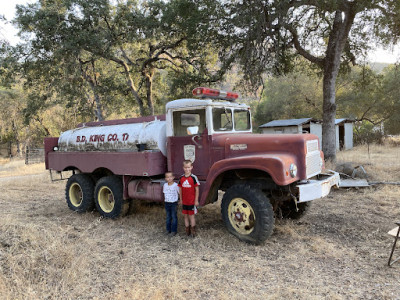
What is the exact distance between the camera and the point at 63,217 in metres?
7.04

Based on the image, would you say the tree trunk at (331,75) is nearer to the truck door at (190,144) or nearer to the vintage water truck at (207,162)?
the vintage water truck at (207,162)

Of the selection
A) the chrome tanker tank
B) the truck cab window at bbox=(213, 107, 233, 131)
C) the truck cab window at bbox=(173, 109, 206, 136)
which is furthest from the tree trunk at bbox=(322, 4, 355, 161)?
the chrome tanker tank

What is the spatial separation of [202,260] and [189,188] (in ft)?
4.18

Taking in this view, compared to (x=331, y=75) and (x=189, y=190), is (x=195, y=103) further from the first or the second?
(x=331, y=75)

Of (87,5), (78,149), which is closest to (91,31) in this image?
(87,5)

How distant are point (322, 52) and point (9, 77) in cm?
1480

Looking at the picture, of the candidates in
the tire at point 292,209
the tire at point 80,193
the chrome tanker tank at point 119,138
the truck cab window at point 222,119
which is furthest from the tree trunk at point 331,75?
the tire at point 80,193

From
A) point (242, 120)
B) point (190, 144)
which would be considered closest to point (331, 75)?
point (242, 120)

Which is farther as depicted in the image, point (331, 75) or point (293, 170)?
point (331, 75)

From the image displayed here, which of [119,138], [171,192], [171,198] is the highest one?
[119,138]

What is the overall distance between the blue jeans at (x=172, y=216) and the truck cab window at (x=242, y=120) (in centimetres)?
194

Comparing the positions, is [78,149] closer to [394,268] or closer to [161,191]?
[161,191]

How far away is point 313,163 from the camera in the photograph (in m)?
5.18

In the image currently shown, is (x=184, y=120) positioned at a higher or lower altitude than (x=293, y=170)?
higher
